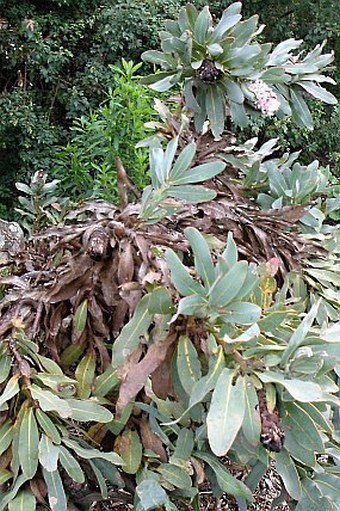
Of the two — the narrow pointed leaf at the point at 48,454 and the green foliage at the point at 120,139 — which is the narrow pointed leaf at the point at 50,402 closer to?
the narrow pointed leaf at the point at 48,454

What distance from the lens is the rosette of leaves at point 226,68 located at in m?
1.25

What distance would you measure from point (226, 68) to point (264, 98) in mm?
120

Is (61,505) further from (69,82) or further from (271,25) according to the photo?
(271,25)

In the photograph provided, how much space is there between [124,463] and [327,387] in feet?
1.04

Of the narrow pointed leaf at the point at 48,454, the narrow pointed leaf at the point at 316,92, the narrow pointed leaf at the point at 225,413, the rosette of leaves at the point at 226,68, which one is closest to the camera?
the narrow pointed leaf at the point at 225,413

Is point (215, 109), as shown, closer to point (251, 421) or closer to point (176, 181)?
point (176, 181)

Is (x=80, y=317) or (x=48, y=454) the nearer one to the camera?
(x=48, y=454)

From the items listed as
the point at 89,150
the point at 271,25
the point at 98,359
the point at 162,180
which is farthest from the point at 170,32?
the point at 271,25

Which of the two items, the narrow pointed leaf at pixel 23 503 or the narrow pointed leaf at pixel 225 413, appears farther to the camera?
the narrow pointed leaf at pixel 23 503

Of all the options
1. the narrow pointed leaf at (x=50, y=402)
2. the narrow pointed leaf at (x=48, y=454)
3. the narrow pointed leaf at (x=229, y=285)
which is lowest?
Result: the narrow pointed leaf at (x=48, y=454)

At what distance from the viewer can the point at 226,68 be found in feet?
4.17

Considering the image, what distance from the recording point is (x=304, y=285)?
1195 millimetres

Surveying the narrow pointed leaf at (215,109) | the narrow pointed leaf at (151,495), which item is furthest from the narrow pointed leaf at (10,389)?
the narrow pointed leaf at (215,109)

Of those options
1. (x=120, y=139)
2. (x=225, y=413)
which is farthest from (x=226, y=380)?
(x=120, y=139)
